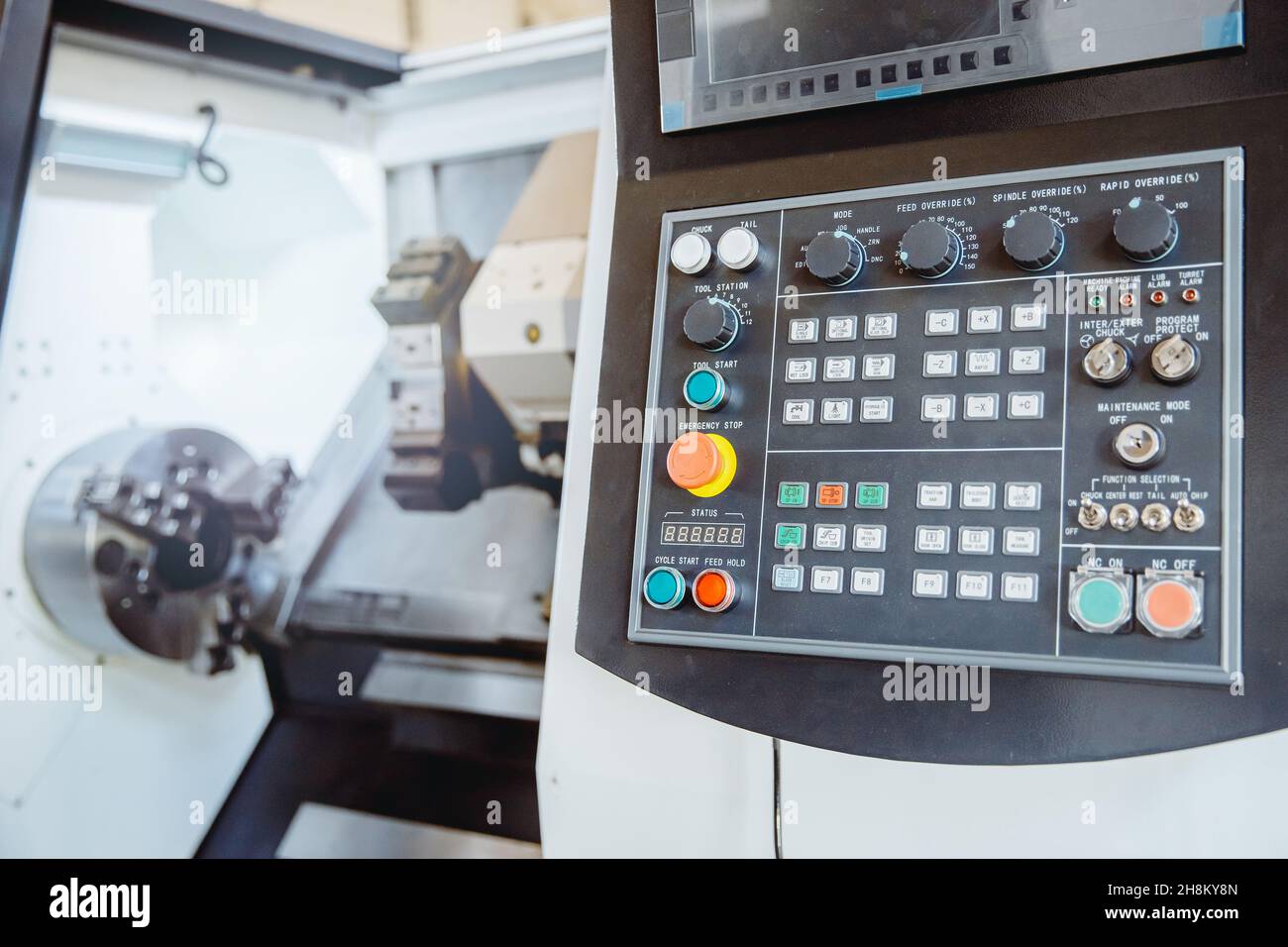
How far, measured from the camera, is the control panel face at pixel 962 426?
Answer: 0.62 m

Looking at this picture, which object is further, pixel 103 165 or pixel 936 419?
pixel 103 165

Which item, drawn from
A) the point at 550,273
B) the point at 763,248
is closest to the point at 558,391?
the point at 550,273

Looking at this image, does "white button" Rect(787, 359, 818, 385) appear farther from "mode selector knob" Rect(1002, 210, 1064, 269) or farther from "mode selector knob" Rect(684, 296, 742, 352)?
"mode selector knob" Rect(1002, 210, 1064, 269)

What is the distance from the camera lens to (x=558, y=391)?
1208mm

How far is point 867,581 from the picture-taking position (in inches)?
26.5

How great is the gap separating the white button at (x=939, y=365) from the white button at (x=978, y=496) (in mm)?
81

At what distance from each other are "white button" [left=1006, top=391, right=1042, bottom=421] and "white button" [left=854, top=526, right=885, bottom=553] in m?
0.12

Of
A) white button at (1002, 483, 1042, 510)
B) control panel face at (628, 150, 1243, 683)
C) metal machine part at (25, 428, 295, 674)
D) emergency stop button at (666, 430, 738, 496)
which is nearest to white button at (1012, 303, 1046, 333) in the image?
control panel face at (628, 150, 1243, 683)

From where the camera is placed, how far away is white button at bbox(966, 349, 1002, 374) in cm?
67

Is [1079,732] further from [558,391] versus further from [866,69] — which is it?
[558,391]

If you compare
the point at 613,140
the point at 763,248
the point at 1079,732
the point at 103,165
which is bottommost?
the point at 1079,732

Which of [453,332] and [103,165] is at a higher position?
[103,165]

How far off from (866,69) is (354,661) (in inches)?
47.6

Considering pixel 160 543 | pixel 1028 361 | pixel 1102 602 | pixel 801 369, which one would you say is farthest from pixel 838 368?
pixel 160 543
